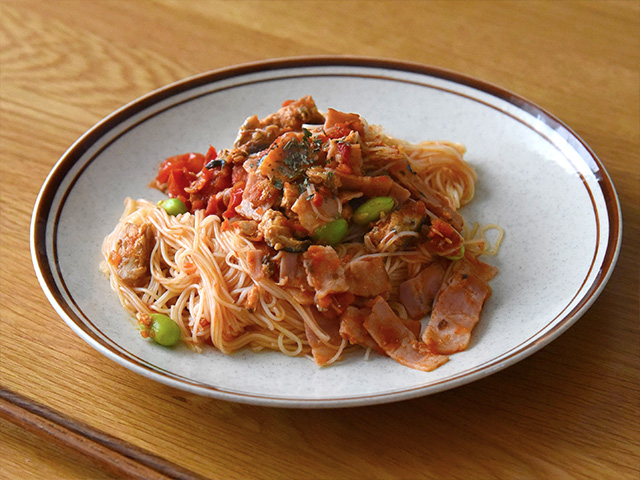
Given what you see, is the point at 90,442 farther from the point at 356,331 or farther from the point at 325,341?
the point at 356,331

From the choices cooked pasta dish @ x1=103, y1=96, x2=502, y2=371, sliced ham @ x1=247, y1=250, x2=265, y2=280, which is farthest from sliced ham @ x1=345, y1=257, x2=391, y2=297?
sliced ham @ x1=247, y1=250, x2=265, y2=280

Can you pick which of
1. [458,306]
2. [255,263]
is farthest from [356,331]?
[255,263]

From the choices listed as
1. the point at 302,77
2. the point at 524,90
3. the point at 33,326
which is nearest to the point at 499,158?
the point at 524,90

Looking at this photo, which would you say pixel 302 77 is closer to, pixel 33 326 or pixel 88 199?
pixel 88 199

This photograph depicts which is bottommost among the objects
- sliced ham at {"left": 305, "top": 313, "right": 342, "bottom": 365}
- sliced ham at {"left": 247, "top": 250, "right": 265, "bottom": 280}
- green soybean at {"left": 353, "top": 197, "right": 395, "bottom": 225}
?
sliced ham at {"left": 305, "top": 313, "right": 342, "bottom": 365}

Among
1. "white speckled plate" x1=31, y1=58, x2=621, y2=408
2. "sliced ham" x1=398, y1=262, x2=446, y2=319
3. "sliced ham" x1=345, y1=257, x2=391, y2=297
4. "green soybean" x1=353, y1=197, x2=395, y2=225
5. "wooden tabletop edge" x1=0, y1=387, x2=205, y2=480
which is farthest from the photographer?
"green soybean" x1=353, y1=197, x2=395, y2=225

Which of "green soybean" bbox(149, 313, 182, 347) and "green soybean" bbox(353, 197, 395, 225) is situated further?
"green soybean" bbox(353, 197, 395, 225)

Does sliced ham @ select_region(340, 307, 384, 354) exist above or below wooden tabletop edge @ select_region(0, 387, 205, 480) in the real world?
above

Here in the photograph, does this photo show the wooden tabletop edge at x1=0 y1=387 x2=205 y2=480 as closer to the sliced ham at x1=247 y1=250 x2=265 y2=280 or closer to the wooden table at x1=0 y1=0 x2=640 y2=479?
the wooden table at x1=0 y1=0 x2=640 y2=479
